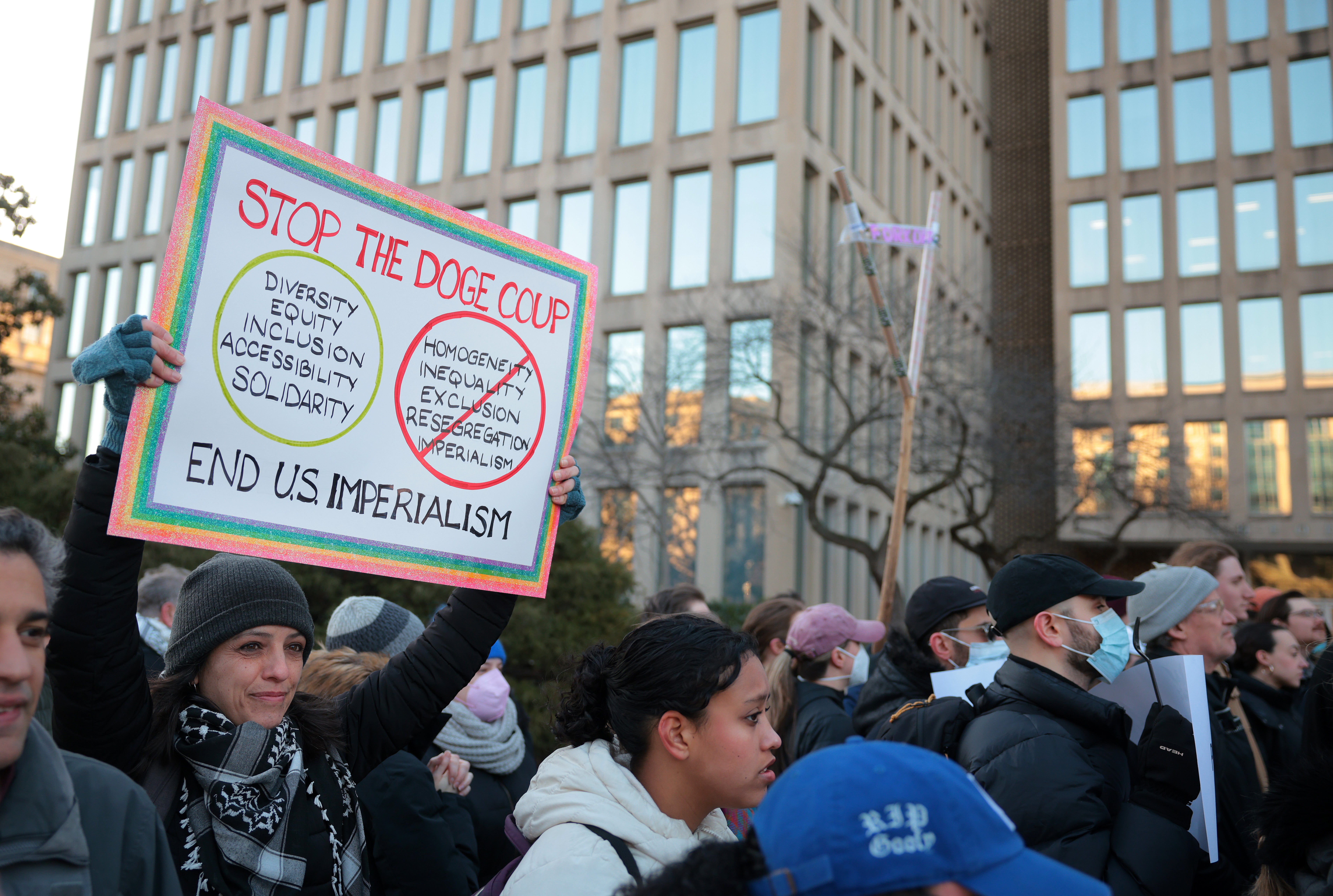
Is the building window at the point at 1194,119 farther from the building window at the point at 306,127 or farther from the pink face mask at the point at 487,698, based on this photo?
the pink face mask at the point at 487,698

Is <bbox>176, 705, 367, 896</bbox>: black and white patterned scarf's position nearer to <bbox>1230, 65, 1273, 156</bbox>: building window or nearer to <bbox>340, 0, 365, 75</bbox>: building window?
<bbox>340, 0, 365, 75</bbox>: building window

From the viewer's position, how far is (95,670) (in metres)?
2.18

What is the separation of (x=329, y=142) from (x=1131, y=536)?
26.8 meters

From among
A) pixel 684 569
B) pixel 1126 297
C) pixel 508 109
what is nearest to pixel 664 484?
pixel 684 569

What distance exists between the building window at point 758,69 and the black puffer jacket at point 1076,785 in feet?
76.1

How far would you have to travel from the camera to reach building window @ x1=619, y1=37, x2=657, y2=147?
1035 inches

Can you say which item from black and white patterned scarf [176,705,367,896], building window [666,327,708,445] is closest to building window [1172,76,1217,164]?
building window [666,327,708,445]

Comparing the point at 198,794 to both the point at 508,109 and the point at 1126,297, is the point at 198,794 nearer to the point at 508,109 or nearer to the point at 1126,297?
the point at 508,109

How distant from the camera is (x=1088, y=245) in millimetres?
35438

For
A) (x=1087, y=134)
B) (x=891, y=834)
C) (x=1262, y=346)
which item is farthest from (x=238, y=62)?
(x=891, y=834)

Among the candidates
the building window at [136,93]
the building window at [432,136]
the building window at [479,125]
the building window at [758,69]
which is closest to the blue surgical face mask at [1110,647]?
the building window at [758,69]

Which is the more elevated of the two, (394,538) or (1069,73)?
(1069,73)

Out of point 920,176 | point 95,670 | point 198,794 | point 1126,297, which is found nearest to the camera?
point 95,670

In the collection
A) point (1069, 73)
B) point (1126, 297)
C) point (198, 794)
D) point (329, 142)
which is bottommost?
point (198, 794)
